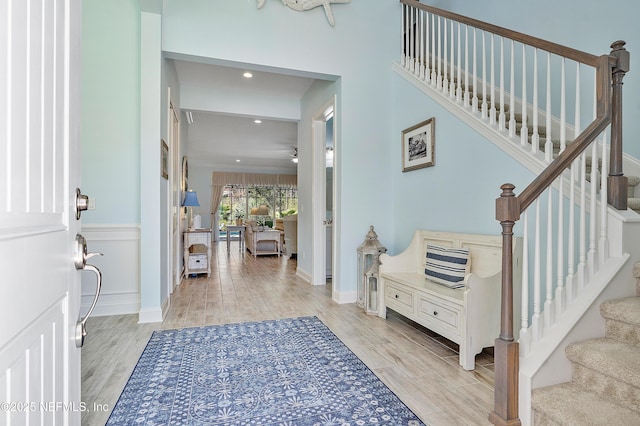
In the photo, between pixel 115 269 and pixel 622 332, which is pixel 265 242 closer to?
pixel 115 269

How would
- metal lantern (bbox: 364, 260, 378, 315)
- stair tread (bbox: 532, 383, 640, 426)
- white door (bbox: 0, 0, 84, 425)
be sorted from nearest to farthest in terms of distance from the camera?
white door (bbox: 0, 0, 84, 425), stair tread (bbox: 532, 383, 640, 426), metal lantern (bbox: 364, 260, 378, 315)

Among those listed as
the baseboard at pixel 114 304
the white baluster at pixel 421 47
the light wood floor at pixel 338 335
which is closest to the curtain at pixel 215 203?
the light wood floor at pixel 338 335

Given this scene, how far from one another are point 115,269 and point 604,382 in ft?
12.2

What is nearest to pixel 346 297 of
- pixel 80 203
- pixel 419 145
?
pixel 419 145

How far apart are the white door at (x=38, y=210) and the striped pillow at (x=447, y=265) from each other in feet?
7.81

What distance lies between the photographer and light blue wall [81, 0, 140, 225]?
3.21 meters

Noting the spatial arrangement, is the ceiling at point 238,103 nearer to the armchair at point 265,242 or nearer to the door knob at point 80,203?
the armchair at point 265,242

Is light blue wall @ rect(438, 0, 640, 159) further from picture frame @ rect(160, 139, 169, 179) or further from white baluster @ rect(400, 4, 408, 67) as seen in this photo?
picture frame @ rect(160, 139, 169, 179)

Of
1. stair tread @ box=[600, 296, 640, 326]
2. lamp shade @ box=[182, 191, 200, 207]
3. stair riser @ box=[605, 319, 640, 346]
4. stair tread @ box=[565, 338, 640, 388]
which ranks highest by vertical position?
lamp shade @ box=[182, 191, 200, 207]

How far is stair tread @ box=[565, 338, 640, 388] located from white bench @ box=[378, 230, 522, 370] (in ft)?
1.98

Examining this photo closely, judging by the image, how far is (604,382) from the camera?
4.94ft

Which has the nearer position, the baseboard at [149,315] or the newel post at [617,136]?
the newel post at [617,136]

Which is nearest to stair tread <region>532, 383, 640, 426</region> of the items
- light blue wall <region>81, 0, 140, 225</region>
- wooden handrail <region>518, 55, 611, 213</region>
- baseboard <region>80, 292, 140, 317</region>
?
wooden handrail <region>518, 55, 611, 213</region>

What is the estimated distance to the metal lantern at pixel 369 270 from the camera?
338cm
